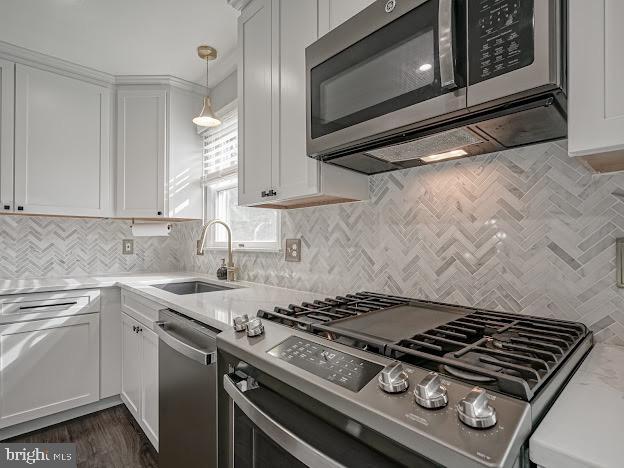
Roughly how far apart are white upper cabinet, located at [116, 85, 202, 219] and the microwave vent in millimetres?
2100

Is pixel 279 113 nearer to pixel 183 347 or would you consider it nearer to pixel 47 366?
pixel 183 347

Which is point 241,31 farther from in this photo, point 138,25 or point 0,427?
point 0,427

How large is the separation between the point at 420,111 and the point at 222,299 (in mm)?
1245

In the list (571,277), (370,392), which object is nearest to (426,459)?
(370,392)

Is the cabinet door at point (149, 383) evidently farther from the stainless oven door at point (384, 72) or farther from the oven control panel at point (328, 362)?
the stainless oven door at point (384, 72)

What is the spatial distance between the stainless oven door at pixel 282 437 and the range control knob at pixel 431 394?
82 millimetres

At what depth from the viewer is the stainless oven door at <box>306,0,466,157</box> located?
31.8 inches

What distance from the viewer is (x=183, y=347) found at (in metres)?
1.31

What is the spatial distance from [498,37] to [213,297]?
153 centimetres

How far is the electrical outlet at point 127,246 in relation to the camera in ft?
10.1

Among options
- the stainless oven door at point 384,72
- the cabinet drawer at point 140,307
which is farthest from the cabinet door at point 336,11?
the cabinet drawer at point 140,307

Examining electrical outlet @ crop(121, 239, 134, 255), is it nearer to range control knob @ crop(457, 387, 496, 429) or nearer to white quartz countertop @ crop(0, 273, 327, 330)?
white quartz countertop @ crop(0, 273, 327, 330)

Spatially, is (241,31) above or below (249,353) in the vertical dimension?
above

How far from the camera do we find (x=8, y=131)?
7.50ft
